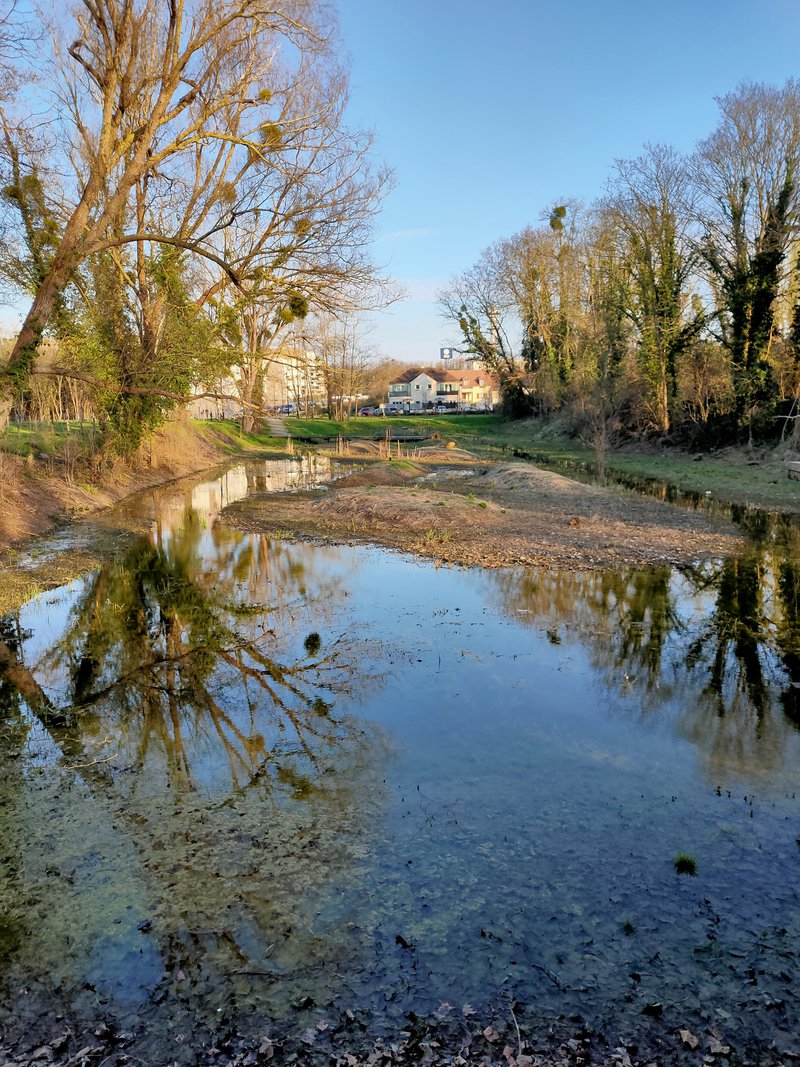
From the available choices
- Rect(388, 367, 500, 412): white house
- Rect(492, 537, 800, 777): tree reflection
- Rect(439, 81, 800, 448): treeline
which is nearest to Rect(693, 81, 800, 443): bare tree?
Rect(439, 81, 800, 448): treeline

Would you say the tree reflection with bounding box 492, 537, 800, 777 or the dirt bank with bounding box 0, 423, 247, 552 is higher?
the dirt bank with bounding box 0, 423, 247, 552

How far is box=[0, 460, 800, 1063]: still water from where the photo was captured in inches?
145

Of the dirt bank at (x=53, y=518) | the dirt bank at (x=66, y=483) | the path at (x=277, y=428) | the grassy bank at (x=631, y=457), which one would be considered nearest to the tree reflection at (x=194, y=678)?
the dirt bank at (x=53, y=518)

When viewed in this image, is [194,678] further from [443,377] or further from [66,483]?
[443,377]

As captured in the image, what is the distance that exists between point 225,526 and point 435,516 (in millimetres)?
5316

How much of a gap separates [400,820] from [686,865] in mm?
1947

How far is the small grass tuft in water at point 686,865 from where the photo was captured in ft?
15.1

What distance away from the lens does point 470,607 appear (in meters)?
Result: 10.7

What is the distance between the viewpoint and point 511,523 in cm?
1702

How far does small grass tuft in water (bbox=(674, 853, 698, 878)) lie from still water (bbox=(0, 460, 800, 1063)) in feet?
0.17

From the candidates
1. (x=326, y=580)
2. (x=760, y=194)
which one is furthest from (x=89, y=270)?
(x=760, y=194)

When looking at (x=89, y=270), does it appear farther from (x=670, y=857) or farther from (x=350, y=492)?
(x=670, y=857)

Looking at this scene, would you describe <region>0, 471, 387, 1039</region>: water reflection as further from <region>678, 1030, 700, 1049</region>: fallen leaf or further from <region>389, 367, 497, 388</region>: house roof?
<region>389, 367, 497, 388</region>: house roof

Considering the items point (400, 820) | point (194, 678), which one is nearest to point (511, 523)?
point (194, 678)
